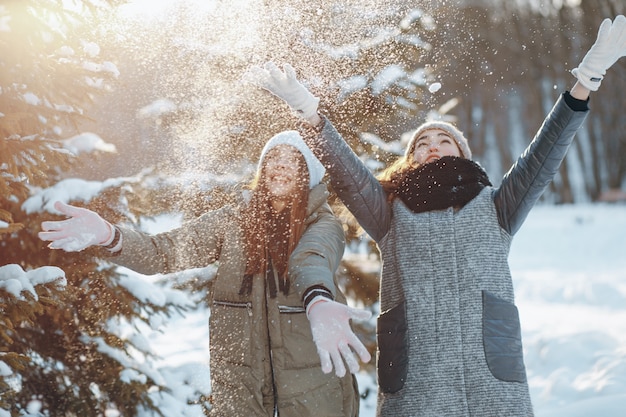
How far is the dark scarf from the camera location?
2998 millimetres

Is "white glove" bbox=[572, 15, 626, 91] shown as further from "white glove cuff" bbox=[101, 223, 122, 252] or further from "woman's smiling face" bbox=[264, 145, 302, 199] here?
"white glove cuff" bbox=[101, 223, 122, 252]

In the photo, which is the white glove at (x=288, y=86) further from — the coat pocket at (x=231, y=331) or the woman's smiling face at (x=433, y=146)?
the coat pocket at (x=231, y=331)

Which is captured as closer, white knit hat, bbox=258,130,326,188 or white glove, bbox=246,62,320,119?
white glove, bbox=246,62,320,119

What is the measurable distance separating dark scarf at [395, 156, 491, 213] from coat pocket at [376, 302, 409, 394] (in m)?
0.43

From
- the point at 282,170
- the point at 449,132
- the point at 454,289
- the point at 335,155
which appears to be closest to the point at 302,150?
the point at 282,170

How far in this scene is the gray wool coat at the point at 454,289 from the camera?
2789 mm

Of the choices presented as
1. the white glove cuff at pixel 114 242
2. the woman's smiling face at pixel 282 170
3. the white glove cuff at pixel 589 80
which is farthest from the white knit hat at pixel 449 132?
the white glove cuff at pixel 114 242

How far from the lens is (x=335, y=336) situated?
233 centimetres

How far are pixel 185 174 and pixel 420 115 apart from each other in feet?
4.90

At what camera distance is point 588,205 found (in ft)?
79.0

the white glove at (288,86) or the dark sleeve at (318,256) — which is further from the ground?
the white glove at (288,86)

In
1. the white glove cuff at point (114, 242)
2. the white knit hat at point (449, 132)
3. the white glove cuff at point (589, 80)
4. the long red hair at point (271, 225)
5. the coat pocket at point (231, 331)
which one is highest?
the white knit hat at point (449, 132)

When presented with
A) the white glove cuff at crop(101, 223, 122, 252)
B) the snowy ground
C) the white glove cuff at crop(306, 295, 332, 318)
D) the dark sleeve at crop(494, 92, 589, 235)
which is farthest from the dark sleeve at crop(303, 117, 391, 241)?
the snowy ground

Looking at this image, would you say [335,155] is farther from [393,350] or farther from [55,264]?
[55,264]
